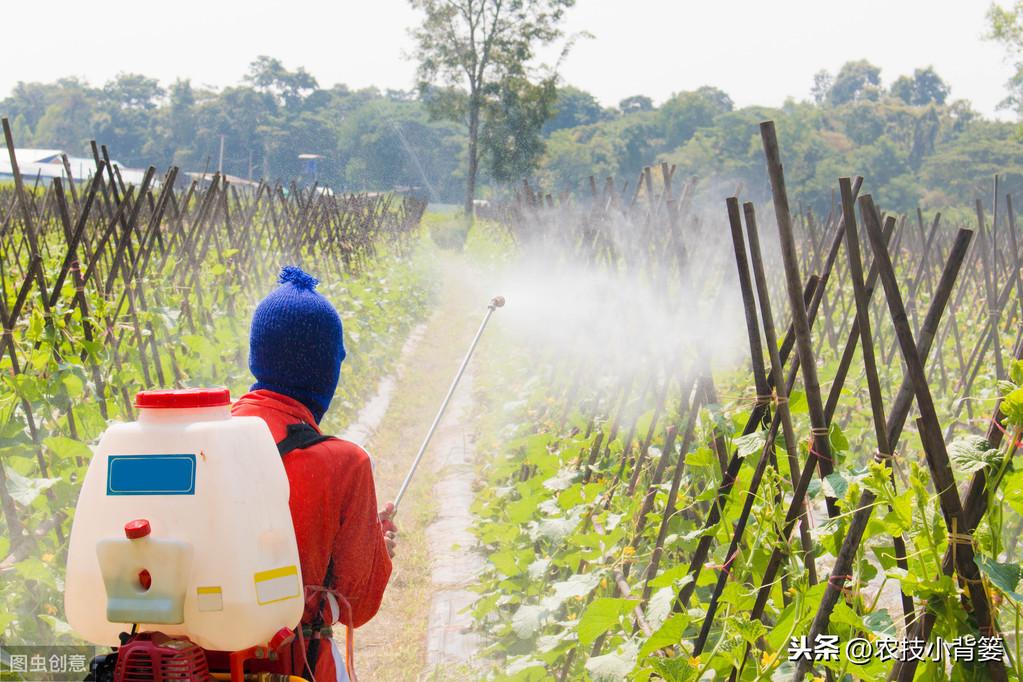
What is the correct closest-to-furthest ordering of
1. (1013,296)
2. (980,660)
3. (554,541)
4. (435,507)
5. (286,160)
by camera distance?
(980,660) → (554,541) → (435,507) → (1013,296) → (286,160)

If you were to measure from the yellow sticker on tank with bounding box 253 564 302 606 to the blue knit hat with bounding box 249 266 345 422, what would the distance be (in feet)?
1.65

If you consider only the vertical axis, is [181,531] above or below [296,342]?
below

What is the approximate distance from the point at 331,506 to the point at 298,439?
163 millimetres

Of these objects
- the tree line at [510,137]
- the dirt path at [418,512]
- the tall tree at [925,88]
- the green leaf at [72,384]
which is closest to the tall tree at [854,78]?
the tall tree at [925,88]

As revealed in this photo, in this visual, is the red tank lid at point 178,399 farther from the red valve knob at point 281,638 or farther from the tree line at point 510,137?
the tree line at point 510,137

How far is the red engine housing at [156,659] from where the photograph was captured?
1787mm

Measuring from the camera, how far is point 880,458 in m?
2.29

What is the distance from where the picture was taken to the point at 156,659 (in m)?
1.79

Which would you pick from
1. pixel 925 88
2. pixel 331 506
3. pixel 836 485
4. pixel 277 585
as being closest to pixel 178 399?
pixel 277 585

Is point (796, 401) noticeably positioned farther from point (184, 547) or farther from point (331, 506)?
point (184, 547)

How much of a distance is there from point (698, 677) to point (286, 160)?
59.3 meters

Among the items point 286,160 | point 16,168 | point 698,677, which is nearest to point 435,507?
point 16,168

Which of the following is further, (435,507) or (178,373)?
(435,507)

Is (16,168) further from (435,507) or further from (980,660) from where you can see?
(980,660)
